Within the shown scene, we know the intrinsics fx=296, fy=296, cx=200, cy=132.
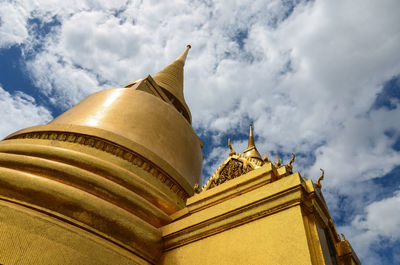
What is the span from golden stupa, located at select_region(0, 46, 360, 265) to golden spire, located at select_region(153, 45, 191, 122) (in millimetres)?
5572

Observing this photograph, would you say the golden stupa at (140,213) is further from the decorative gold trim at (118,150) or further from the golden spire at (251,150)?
the golden spire at (251,150)

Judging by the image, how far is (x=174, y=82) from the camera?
35.8 ft

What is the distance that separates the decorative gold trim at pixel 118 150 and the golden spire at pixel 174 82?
550cm

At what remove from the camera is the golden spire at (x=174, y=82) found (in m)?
10.1

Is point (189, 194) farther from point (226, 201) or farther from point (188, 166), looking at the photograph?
point (226, 201)

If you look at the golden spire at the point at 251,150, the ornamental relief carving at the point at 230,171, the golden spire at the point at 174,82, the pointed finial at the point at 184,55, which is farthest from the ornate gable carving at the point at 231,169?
the pointed finial at the point at 184,55

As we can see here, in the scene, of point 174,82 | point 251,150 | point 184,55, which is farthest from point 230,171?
point 184,55

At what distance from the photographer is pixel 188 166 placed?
595 centimetres

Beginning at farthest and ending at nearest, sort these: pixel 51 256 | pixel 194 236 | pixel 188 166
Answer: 1. pixel 188 166
2. pixel 194 236
3. pixel 51 256

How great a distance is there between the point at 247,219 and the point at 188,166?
3186 mm

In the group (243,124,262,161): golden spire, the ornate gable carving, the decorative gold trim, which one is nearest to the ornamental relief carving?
the ornate gable carving

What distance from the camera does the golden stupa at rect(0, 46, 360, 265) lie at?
101 inches

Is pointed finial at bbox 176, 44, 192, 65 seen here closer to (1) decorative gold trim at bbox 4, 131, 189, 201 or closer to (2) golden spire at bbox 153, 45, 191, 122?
(2) golden spire at bbox 153, 45, 191, 122

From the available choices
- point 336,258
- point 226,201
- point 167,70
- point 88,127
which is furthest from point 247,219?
point 167,70
